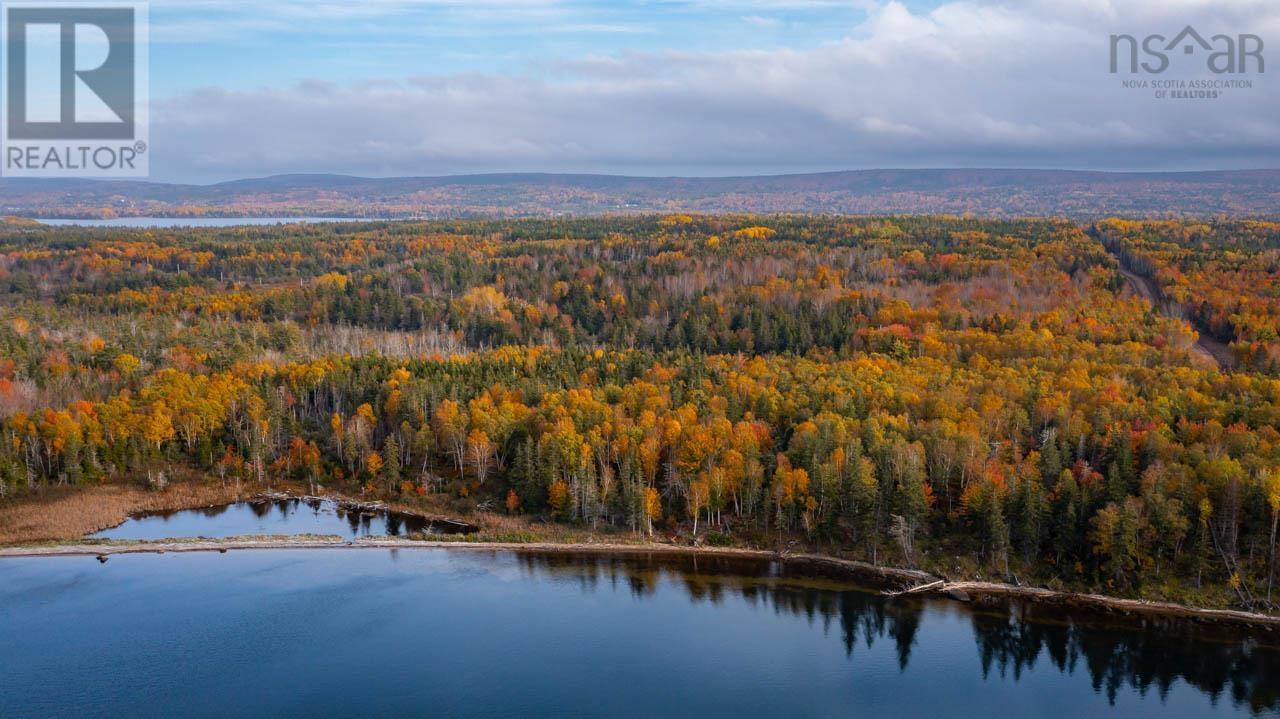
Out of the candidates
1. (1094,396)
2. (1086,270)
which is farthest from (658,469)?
(1086,270)

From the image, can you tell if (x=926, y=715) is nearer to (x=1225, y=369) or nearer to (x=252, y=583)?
(x=252, y=583)

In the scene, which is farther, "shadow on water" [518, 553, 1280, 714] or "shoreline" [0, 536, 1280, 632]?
"shoreline" [0, 536, 1280, 632]

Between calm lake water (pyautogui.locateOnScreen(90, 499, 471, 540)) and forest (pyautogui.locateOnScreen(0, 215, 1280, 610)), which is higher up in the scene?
forest (pyautogui.locateOnScreen(0, 215, 1280, 610))

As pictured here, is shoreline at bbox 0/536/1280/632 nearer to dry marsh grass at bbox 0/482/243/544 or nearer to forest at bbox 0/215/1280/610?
forest at bbox 0/215/1280/610

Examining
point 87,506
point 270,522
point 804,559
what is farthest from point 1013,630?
point 87,506

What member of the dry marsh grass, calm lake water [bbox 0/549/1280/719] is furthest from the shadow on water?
the dry marsh grass
